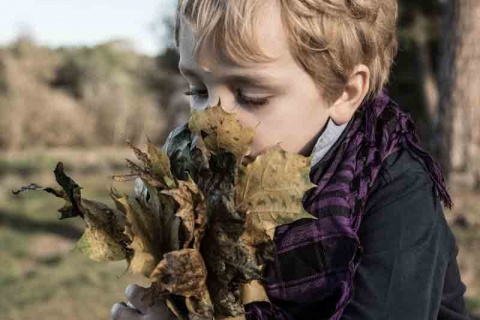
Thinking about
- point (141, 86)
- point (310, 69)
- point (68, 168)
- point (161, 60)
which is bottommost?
point (310, 69)

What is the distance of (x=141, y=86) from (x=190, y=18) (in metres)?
23.8

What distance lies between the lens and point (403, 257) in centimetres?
172

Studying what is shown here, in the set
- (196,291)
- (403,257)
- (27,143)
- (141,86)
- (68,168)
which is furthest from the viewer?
(141,86)

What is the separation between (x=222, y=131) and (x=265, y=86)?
196 millimetres

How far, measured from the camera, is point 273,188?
1.66 m

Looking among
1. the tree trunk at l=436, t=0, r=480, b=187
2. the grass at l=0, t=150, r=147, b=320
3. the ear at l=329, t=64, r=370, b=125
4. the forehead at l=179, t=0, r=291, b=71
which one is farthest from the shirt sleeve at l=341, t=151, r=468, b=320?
the tree trunk at l=436, t=0, r=480, b=187

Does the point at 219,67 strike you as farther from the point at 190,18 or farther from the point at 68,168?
the point at 68,168

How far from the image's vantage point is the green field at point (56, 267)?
6648 mm

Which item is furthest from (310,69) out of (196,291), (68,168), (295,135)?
(68,168)

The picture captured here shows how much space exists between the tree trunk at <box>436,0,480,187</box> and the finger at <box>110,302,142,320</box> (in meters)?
6.86

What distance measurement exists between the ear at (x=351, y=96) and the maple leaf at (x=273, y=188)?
340mm

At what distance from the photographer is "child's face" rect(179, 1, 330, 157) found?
69.3 inches

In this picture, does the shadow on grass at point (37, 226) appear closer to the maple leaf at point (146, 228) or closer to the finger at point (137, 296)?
the finger at point (137, 296)

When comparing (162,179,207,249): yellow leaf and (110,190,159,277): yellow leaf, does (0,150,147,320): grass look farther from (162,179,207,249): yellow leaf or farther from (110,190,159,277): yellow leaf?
(162,179,207,249): yellow leaf
